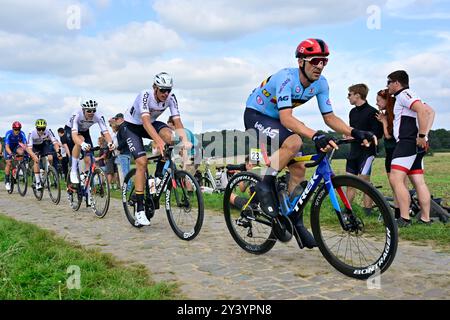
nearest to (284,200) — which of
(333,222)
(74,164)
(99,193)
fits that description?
(333,222)

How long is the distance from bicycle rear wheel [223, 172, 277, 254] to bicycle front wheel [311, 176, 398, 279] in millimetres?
803

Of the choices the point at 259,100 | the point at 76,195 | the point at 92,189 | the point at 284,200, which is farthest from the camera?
the point at 76,195

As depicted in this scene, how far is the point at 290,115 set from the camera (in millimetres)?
4992

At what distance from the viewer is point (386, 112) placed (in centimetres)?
811

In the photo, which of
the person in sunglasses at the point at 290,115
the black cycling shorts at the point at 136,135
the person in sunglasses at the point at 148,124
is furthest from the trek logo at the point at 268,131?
the black cycling shorts at the point at 136,135

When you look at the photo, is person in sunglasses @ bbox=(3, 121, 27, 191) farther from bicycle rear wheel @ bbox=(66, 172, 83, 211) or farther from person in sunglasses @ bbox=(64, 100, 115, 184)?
person in sunglasses @ bbox=(64, 100, 115, 184)

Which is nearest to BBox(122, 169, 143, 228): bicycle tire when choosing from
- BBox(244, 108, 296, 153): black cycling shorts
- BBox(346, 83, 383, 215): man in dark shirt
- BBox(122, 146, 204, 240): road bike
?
BBox(122, 146, 204, 240): road bike

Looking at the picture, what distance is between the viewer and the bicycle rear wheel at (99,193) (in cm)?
934

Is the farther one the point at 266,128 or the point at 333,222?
the point at 266,128

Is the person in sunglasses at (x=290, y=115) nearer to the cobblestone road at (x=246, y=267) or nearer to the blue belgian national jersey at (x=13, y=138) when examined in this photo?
the cobblestone road at (x=246, y=267)

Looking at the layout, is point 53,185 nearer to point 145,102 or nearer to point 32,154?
point 32,154

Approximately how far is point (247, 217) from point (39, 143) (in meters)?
10.1

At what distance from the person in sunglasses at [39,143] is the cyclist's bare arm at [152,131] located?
6.95m
